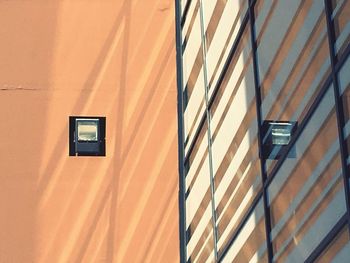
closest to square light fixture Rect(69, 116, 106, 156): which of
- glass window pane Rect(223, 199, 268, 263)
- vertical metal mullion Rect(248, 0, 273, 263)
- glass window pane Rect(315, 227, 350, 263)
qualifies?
glass window pane Rect(223, 199, 268, 263)

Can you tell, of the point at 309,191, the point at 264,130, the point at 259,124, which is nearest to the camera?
the point at 309,191

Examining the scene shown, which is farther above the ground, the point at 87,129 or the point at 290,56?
the point at 290,56

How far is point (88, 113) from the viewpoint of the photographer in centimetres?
930

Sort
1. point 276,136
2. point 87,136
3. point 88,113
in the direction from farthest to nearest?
point 88,113 < point 87,136 < point 276,136

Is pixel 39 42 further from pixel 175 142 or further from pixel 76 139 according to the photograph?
pixel 175 142

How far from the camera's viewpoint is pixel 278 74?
6.49 metres

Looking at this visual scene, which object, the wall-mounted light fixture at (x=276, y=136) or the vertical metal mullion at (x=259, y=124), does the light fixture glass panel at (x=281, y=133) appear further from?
the vertical metal mullion at (x=259, y=124)

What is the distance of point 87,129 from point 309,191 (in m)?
3.95

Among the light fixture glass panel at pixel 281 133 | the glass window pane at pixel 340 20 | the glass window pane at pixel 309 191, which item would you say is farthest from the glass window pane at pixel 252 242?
→ the glass window pane at pixel 340 20

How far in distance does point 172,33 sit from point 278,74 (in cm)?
330

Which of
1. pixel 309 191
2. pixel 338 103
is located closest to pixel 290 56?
pixel 309 191

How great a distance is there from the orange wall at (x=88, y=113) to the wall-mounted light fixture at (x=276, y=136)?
2665 millimetres

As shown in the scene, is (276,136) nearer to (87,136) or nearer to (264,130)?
(264,130)

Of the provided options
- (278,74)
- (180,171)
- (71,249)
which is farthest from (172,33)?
(278,74)
